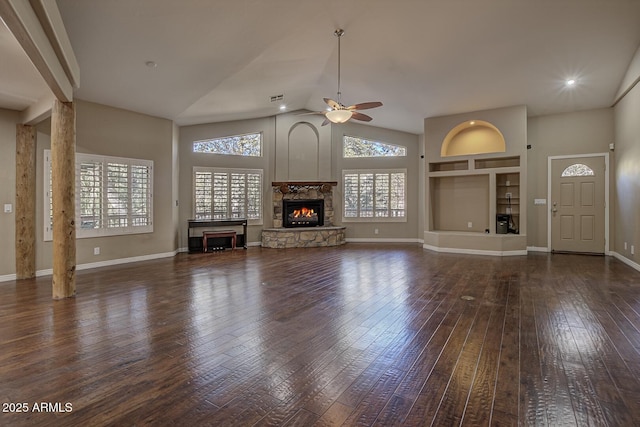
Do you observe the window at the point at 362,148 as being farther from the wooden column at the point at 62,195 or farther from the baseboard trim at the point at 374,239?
the wooden column at the point at 62,195

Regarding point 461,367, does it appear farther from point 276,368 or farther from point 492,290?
point 492,290

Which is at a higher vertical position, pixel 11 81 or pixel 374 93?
pixel 374 93

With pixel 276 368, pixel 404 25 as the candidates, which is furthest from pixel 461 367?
pixel 404 25

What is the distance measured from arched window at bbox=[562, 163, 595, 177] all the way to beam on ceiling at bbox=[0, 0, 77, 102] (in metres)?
9.23

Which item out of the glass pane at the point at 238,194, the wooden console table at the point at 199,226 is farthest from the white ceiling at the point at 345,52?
the wooden console table at the point at 199,226

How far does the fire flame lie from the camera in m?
9.41

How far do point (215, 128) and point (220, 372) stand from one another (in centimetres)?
737

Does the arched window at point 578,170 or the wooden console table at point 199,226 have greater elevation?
the arched window at point 578,170

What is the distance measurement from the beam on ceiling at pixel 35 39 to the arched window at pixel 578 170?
364 inches

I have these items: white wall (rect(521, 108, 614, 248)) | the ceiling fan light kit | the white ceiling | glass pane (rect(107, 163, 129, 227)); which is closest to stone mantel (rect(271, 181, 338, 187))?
the white ceiling

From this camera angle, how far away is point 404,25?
16.2 feet

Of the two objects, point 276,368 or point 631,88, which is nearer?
point 276,368

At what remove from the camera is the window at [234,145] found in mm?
8437

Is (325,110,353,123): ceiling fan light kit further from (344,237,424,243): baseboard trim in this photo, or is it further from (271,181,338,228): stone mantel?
(344,237,424,243): baseboard trim
